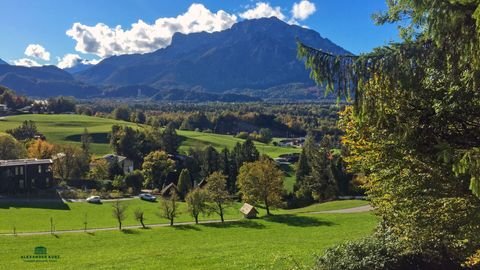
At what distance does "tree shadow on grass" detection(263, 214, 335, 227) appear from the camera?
47.3 meters

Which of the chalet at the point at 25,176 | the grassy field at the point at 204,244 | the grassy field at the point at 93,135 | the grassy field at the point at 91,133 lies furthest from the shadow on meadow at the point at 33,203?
the grassy field at the point at 91,133

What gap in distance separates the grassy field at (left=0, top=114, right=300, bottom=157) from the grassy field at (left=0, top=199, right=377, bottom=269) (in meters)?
73.5

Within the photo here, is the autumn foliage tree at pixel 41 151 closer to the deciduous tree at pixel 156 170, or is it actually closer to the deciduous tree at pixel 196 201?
the deciduous tree at pixel 156 170

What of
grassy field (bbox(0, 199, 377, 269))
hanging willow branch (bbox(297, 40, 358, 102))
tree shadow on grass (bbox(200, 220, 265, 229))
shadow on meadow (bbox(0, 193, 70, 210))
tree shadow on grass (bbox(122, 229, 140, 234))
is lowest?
shadow on meadow (bbox(0, 193, 70, 210))

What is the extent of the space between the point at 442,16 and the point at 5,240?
129 feet

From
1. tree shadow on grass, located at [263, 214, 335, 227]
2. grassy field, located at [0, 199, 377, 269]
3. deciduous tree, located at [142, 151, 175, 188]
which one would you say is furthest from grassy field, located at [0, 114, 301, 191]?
grassy field, located at [0, 199, 377, 269]

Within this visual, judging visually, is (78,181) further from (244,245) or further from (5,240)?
(244,245)

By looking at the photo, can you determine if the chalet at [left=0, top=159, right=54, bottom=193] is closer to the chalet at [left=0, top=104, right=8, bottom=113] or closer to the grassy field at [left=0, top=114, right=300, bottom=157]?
the grassy field at [left=0, top=114, right=300, bottom=157]

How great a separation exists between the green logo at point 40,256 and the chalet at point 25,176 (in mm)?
44147

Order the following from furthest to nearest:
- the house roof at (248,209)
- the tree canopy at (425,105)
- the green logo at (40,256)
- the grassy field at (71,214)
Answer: the house roof at (248,209) → the grassy field at (71,214) → the green logo at (40,256) → the tree canopy at (425,105)

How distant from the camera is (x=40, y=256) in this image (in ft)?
103

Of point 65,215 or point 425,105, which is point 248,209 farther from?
point 425,105

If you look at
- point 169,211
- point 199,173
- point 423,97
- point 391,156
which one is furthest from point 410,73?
point 199,173

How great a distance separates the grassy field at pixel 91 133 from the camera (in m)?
125
